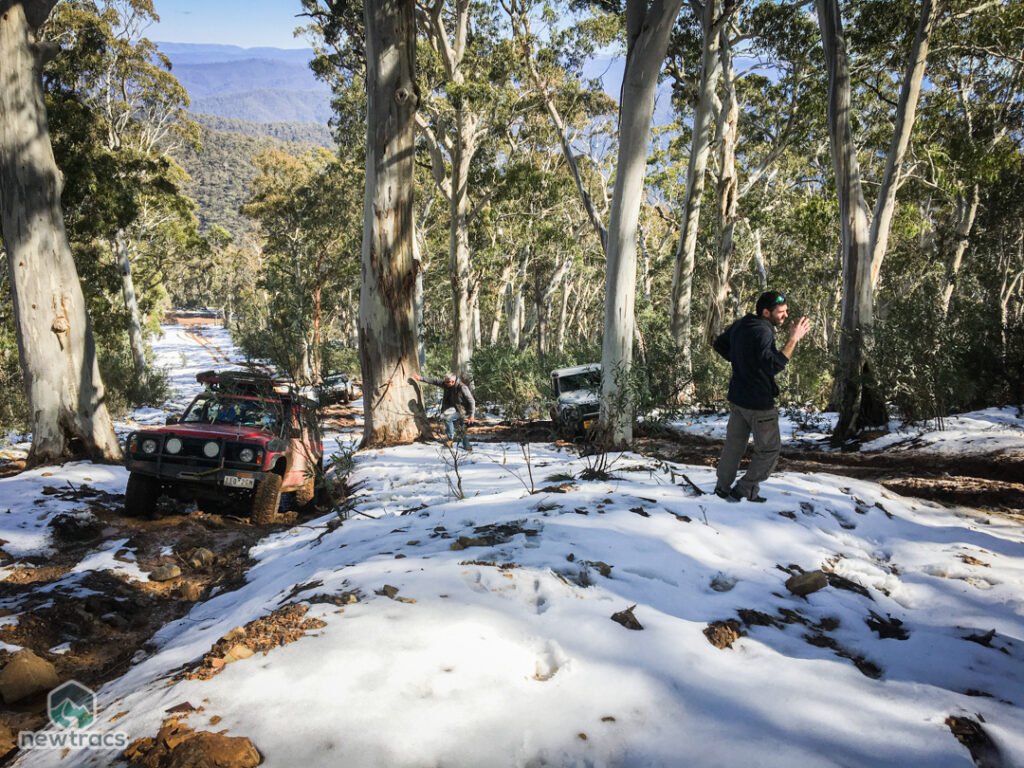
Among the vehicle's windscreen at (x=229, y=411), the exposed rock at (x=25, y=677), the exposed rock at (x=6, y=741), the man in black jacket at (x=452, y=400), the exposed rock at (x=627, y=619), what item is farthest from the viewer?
the man in black jacket at (x=452, y=400)

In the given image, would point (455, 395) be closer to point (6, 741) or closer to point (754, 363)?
point (754, 363)

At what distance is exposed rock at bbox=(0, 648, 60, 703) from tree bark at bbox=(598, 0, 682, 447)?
17.9 ft

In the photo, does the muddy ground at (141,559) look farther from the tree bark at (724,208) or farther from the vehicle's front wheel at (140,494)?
the tree bark at (724,208)

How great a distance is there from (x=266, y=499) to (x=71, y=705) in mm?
3224

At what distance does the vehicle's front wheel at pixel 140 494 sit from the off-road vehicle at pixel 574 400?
5.59m

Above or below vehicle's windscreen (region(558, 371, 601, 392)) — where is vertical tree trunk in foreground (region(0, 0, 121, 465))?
above

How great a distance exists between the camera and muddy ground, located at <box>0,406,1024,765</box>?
9.62ft

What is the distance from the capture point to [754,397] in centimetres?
435

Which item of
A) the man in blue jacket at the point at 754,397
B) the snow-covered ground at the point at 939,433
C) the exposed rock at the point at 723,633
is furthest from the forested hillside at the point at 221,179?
the exposed rock at the point at 723,633

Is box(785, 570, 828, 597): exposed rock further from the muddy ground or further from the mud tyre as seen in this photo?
the mud tyre

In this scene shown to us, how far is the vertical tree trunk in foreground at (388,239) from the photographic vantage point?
8.39 m

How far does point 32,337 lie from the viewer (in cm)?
715

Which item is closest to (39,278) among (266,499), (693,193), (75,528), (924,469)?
(75,528)

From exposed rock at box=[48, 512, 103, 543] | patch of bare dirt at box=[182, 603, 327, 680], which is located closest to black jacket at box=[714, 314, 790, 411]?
patch of bare dirt at box=[182, 603, 327, 680]
